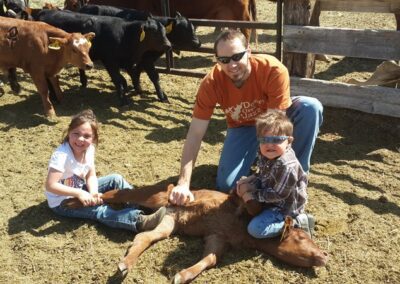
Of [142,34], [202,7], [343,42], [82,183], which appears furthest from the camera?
[202,7]

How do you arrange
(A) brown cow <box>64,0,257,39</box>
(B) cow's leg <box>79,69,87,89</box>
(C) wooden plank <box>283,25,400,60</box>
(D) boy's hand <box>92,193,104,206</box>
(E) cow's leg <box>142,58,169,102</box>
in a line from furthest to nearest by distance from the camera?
1. (A) brown cow <box>64,0,257,39</box>
2. (B) cow's leg <box>79,69,87,89</box>
3. (E) cow's leg <box>142,58,169,102</box>
4. (C) wooden plank <box>283,25,400,60</box>
5. (D) boy's hand <box>92,193,104,206</box>

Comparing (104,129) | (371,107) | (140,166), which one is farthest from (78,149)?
(371,107)

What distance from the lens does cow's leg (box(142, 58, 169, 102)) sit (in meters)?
7.16

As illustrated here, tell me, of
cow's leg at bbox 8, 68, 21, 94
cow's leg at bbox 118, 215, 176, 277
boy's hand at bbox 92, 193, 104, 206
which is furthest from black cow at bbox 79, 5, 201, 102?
cow's leg at bbox 118, 215, 176, 277

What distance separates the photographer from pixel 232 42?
12.2 feet

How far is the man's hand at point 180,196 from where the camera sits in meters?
3.76

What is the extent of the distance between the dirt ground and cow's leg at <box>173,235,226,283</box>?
2.8 inches

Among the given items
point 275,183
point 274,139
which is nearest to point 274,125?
point 274,139

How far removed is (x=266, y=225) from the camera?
3438 millimetres

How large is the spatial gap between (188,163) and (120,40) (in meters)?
3.70

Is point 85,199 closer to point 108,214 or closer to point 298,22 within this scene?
point 108,214

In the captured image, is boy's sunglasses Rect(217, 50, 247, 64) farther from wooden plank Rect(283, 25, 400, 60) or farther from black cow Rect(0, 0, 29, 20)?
black cow Rect(0, 0, 29, 20)

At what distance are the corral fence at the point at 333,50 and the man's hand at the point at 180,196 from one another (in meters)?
2.79

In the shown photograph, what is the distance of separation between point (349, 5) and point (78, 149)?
4839mm
